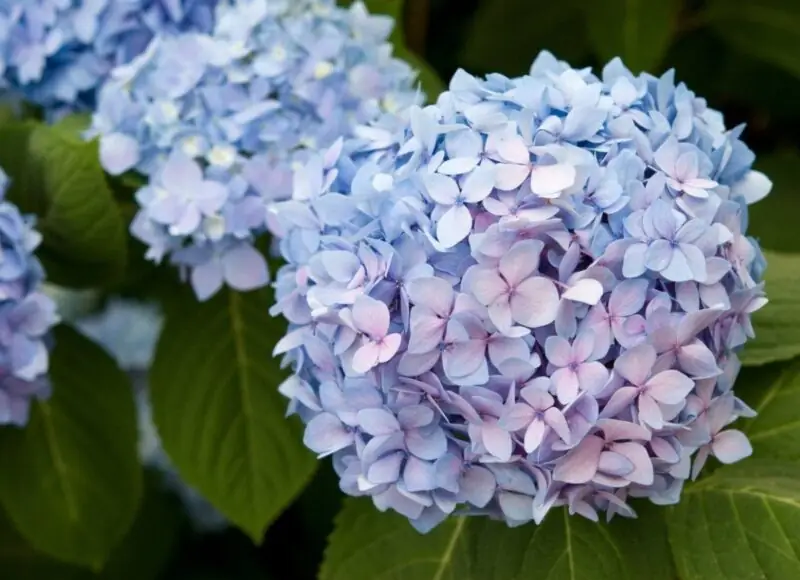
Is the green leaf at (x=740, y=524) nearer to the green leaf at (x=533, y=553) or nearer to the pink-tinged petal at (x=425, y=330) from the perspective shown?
the green leaf at (x=533, y=553)

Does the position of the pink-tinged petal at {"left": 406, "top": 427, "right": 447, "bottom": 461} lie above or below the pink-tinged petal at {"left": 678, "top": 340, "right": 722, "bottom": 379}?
below

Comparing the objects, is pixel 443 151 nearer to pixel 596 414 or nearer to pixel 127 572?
pixel 596 414

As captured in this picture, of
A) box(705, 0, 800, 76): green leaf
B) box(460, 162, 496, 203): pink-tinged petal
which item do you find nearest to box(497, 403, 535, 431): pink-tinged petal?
box(460, 162, 496, 203): pink-tinged petal

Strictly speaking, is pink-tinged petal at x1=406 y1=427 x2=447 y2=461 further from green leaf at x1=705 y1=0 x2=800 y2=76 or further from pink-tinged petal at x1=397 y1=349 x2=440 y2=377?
green leaf at x1=705 y1=0 x2=800 y2=76

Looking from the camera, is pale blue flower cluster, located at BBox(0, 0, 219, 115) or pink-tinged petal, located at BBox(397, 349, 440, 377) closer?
pink-tinged petal, located at BBox(397, 349, 440, 377)

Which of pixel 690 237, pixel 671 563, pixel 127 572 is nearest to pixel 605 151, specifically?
pixel 690 237

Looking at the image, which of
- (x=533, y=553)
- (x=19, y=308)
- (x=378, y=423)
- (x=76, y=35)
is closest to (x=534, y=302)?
(x=378, y=423)
